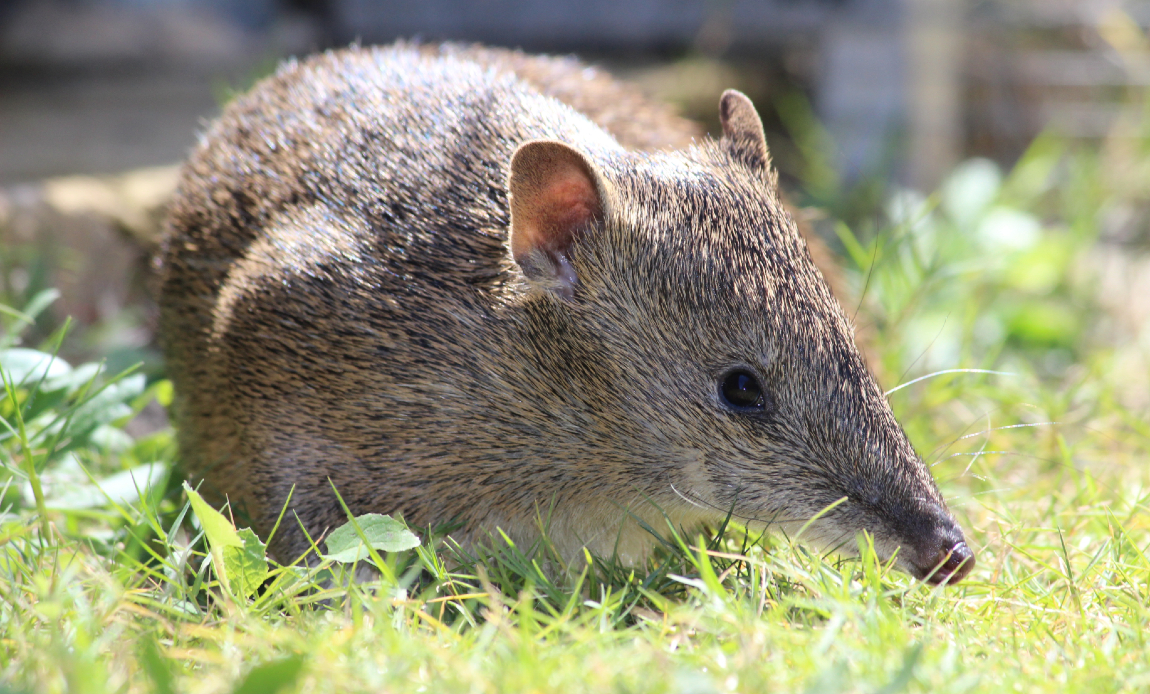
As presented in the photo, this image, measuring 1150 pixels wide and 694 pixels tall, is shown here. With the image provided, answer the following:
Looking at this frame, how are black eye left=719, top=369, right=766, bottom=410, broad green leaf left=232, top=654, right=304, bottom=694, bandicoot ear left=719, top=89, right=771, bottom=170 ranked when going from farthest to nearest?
bandicoot ear left=719, top=89, right=771, bottom=170
black eye left=719, top=369, right=766, bottom=410
broad green leaf left=232, top=654, right=304, bottom=694

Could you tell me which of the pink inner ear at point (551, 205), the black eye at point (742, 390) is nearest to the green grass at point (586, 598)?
the black eye at point (742, 390)

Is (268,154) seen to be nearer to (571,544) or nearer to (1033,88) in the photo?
(571,544)

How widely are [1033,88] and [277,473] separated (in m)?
7.46

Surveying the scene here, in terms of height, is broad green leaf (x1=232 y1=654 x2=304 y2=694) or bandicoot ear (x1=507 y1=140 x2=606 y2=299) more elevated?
bandicoot ear (x1=507 y1=140 x2=606 y2=299)

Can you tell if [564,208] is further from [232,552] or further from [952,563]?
[952,563]

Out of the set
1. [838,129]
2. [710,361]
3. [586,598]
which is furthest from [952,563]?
[838,129]

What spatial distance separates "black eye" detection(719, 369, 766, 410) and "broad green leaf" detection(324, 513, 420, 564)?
93 cm

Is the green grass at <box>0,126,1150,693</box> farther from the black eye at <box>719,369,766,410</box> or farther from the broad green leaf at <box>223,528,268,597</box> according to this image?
the black eye at <box>719,369,766,410</box>

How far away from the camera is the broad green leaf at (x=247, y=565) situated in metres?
2.77

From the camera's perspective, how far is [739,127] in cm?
352

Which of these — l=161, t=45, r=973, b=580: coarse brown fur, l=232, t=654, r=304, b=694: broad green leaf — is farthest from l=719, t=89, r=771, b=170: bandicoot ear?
l=232, t=654, r=304, b=694: broad green leaf

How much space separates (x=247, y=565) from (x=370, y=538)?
1.06 ft

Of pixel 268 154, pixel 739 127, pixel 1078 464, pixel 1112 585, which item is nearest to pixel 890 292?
pixel 1078 464

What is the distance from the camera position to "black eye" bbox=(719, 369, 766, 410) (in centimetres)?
293
